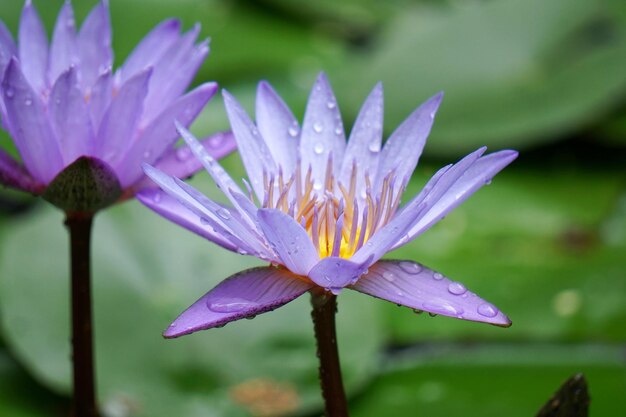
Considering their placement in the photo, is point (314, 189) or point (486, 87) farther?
point (486, 87)

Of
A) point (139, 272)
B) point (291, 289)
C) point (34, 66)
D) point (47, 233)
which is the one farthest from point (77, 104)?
point (47, 233)

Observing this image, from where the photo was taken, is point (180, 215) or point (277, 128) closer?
point (180, 215)

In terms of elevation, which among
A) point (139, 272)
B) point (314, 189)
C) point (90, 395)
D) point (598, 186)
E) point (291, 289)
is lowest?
point (90, 395)

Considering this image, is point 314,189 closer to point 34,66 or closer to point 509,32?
point 34,66

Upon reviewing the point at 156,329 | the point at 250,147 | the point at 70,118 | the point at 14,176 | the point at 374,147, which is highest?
the point at 374,147

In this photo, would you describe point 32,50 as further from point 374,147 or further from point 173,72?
point 374,147

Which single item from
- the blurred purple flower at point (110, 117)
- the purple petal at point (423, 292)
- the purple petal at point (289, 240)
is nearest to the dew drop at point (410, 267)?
the purple petal at point (423, 292)

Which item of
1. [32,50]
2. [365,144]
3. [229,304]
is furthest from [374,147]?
[32,50]
